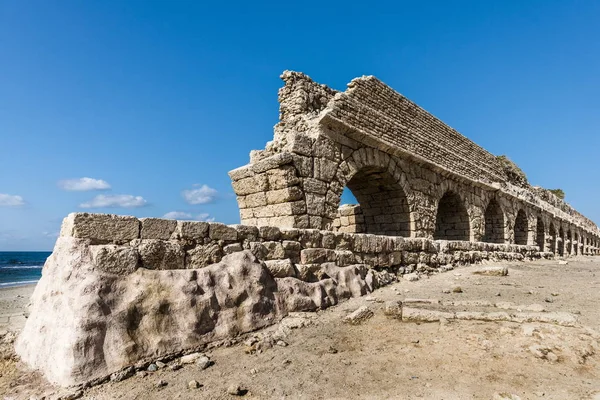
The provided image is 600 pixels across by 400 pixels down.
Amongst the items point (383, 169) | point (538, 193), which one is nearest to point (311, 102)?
point (383, 169)

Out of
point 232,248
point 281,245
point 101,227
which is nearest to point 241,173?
point 281,245

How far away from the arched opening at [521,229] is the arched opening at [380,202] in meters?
11.0

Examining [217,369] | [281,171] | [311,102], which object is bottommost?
[217,369]

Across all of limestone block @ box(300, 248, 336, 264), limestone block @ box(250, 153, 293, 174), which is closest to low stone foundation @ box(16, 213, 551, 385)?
limestone block @ box(300, 248, 336, 264)

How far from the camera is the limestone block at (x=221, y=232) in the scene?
3468 mm

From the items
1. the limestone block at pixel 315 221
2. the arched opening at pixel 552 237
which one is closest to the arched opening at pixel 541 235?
the arched opening at pixel 552 237

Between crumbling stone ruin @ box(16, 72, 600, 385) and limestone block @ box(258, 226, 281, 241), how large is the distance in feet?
0.05

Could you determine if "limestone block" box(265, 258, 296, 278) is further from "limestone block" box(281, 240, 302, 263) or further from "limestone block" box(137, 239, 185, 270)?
"limestone block" box(137, 239, 185, 270)

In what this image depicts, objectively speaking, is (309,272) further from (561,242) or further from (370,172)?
(561,242)

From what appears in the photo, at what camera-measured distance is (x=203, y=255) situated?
3.38m

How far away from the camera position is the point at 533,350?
8.67ft

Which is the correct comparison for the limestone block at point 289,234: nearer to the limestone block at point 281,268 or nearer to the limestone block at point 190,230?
the limestone block at point 281,268

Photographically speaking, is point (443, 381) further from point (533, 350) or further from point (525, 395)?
point (533, 350)

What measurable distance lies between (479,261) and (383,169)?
352 cm
